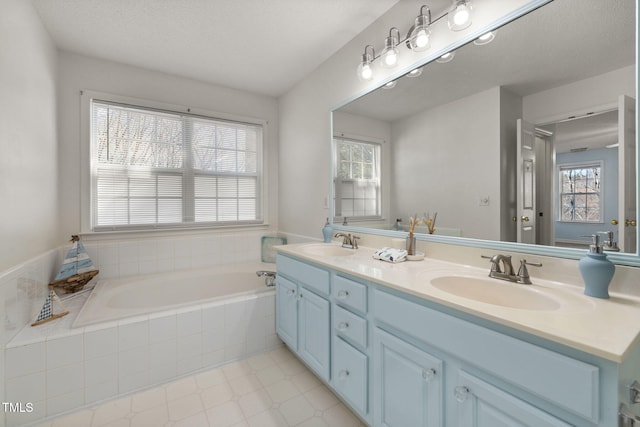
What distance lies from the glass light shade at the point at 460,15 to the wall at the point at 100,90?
7.36 feet

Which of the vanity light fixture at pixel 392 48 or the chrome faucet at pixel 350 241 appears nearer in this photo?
the vanity light fixture at pixel 392 48

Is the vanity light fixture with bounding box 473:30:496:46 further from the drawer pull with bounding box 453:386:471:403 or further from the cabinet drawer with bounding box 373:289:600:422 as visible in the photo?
the drawer pull with bounding box 453:386:471:403

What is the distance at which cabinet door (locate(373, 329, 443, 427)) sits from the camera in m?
0.95

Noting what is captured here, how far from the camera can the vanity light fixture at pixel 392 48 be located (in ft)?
5.41

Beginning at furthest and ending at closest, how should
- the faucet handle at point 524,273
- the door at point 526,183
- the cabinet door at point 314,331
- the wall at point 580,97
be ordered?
the cabinet door at point 314,331
the door at point 526,183
the faucet handle at point 524,273
the wall at point 580,97

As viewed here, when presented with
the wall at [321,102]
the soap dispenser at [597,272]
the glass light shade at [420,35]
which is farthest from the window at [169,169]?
the soap dispenser at [597,272]

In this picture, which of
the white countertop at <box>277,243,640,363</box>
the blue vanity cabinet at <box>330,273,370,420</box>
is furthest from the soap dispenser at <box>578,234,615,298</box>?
the blue vanity cabinet at <box>330,273,370,420</box>

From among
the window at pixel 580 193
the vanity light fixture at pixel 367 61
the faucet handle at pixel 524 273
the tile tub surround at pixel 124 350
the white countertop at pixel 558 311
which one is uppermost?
the vanity light fixture at pixel 367 61

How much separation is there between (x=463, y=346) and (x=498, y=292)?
1.29 ft

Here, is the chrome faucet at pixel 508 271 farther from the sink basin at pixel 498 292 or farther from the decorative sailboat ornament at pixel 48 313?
the decorative sailboat ornament at pixel 48 313

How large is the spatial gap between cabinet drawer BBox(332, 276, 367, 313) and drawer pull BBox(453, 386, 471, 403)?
0.46 m

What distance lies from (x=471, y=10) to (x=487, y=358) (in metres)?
1.53

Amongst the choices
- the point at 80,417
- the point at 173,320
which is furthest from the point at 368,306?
the point at 80,417

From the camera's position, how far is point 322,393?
1.64 metres
